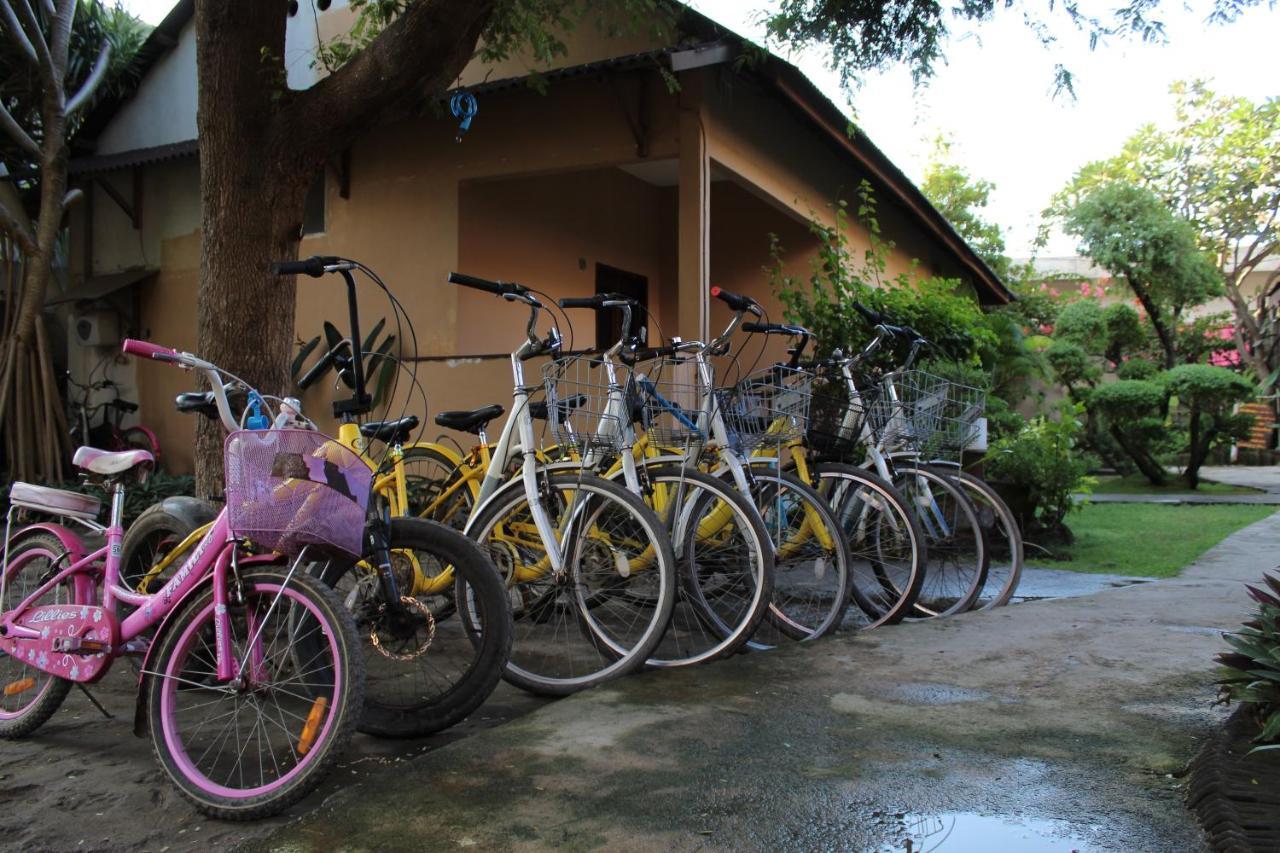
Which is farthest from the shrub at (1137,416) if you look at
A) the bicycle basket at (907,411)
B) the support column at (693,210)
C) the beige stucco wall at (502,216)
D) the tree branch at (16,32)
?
the tree branch at (16,32)

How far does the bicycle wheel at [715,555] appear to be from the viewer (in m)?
3.57

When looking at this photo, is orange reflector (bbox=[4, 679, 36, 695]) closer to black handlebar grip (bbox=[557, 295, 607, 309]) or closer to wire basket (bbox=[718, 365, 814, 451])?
black handlebar grip (bbox=[557, 295, 607, 309])

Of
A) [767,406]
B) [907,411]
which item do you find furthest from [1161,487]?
[767,406]

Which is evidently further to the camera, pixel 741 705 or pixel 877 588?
pixel 877 588

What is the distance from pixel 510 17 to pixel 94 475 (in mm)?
3683

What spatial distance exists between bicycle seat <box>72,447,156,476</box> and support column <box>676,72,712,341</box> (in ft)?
13.1

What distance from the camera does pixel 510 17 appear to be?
5.59m

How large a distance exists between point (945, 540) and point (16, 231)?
8462 millimetres

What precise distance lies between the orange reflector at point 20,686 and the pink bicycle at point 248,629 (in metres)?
0.32

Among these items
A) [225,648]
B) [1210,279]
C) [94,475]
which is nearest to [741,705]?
[225,648]

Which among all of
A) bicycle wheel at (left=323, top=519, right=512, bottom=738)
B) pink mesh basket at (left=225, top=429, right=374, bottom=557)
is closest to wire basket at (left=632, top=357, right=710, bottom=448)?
bicycle wheel at (left=323, top=519, right=512, bottom=738)

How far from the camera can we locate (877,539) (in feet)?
14.6

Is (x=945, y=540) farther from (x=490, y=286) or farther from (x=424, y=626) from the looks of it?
(x=424, y=626)

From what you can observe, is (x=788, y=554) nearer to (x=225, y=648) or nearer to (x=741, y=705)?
(x=741, y=705)
